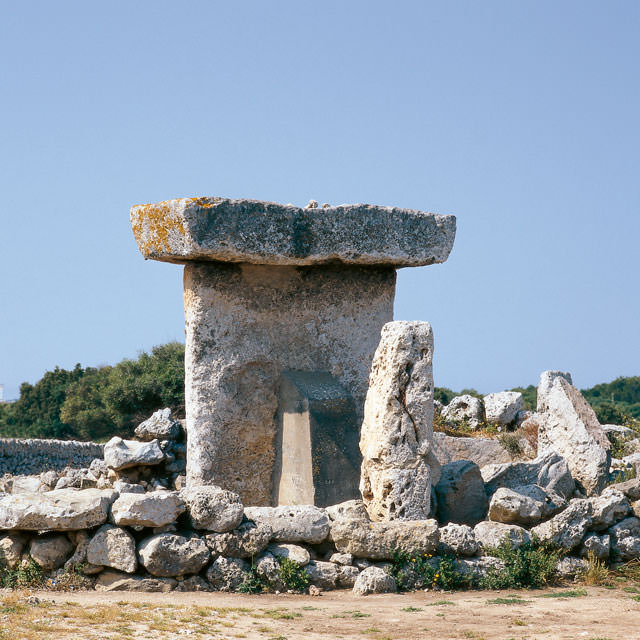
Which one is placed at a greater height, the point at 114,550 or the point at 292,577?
the point at 114,550

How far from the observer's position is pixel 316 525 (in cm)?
934

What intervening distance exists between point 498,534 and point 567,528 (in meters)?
0.75

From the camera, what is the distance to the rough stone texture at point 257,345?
37.8ft

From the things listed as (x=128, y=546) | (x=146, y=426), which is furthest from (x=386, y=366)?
(x=146, y=426)

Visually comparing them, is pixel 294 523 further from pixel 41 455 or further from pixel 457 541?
pixel 41 455

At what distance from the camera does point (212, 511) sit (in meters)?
9.08

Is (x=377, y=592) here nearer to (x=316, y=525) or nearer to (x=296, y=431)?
(x=316, y=525)

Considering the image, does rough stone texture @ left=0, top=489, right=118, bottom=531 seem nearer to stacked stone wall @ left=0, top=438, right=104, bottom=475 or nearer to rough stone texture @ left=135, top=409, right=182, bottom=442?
rough stone texture @ left=135, top=409, right=182, bottom=442

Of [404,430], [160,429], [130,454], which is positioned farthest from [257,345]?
[404,430]

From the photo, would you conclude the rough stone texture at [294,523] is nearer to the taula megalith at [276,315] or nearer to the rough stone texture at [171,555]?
the rough stone texture at [171,555]

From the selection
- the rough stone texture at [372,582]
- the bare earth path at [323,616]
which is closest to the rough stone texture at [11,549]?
the bare earth path at [323,616]

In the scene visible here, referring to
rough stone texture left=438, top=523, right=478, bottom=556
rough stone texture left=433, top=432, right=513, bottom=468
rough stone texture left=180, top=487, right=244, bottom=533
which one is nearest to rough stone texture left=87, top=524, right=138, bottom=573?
rough stone texture left=180, top=487, right=244, bottom=533

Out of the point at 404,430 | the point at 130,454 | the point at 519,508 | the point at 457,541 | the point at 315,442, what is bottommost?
the point at 457,541

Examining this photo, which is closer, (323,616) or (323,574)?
(323,616)
